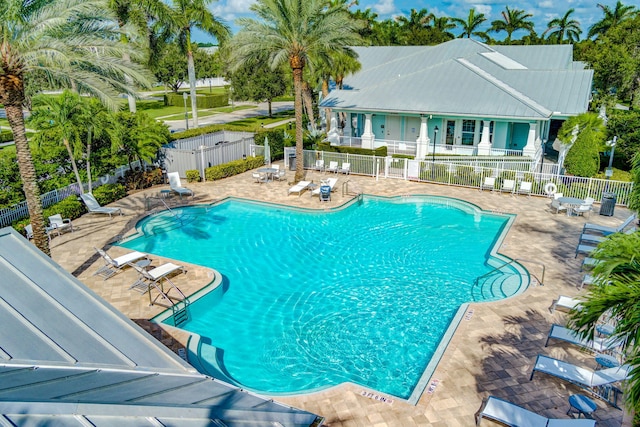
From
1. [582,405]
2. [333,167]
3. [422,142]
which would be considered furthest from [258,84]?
[582,405]

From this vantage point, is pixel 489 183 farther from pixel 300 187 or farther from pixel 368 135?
pixel 368 135

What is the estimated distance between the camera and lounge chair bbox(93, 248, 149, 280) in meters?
14.5

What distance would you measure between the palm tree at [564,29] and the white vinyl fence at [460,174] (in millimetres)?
59284

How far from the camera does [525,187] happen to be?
22.3m

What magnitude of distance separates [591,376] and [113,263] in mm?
13023

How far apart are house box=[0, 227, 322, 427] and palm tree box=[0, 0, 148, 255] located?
6564 mm

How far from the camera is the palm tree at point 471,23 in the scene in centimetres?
6762

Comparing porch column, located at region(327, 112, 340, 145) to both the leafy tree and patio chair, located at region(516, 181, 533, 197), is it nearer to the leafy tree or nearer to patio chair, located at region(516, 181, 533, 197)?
patio chair, located at region(516, 181, 533, 197)

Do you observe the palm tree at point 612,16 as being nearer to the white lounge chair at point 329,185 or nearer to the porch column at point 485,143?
the porch column at point 485,143

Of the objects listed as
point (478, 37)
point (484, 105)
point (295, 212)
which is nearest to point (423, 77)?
point (484, 105)

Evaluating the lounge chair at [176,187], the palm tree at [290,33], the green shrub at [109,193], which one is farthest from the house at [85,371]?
the palm tree at [290,33]

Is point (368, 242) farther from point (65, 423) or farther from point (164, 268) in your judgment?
point (65, 423)

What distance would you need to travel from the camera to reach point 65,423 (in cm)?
411

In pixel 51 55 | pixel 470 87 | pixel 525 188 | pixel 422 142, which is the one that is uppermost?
pixel 51 55
